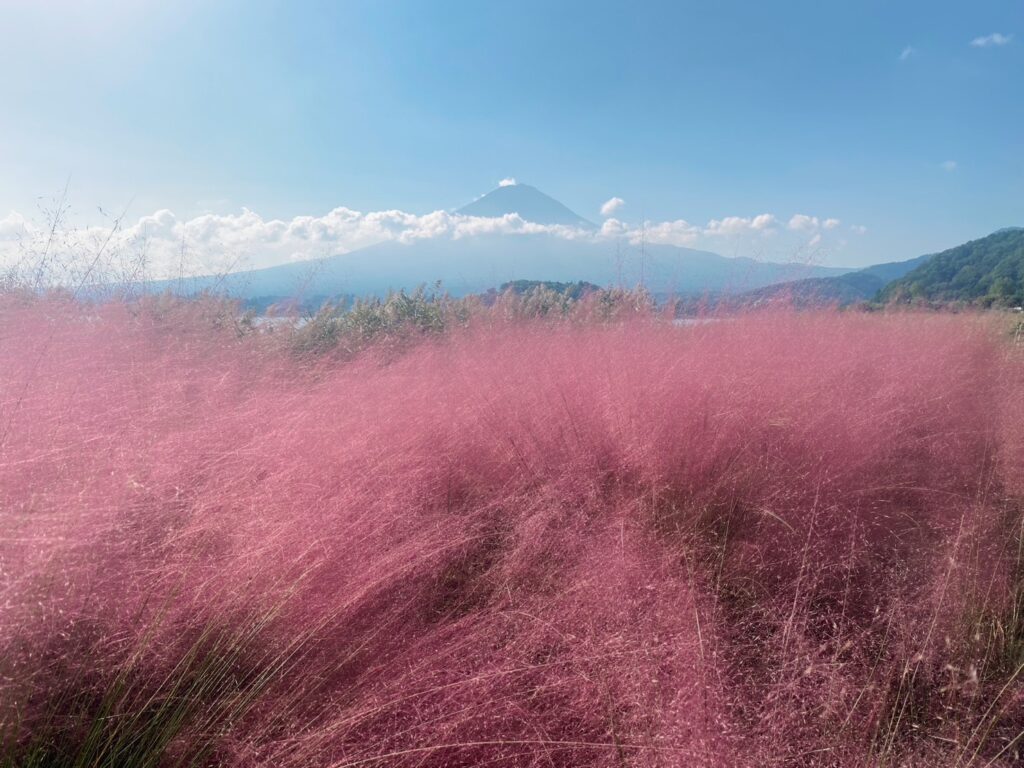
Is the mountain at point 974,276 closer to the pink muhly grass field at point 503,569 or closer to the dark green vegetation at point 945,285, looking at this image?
the dark green vegetation at point 945,285

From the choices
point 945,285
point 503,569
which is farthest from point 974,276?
point 503,569

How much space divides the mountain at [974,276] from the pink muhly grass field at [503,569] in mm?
4523

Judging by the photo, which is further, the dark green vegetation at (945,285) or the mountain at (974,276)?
the mountain at (974,276)

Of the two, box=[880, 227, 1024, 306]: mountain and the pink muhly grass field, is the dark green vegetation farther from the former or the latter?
the pink muhly grass field

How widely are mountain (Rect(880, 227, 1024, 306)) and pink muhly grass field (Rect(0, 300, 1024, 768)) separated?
14.8 feet

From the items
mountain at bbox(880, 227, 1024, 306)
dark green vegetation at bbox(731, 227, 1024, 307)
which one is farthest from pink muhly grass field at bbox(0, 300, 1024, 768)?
mountain at bbox(880, 227, 1024, 306)

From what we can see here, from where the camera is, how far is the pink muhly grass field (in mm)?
937

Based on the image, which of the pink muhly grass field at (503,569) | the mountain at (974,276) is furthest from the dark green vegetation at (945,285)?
the pink muhly grass field at (503,569)

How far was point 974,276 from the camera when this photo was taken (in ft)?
26.4

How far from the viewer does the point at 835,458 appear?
6.24 ft

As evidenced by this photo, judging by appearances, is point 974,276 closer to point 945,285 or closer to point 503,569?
point 945,285

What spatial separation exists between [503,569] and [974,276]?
34.1 feet

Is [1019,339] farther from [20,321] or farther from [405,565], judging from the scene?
[20,321]

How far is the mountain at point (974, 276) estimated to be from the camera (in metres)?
5.79
